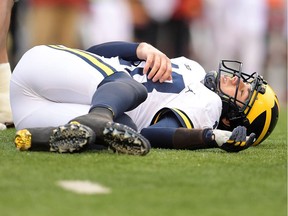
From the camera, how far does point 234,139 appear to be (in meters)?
4.06

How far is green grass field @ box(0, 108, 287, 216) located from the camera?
285cm

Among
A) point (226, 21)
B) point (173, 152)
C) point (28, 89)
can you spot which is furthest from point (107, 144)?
point (226, 21)

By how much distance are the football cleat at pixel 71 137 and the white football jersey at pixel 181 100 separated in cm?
70

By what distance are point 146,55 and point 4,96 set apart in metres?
1.50

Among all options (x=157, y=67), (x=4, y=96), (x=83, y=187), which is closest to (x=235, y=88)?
(x=157, y=67)

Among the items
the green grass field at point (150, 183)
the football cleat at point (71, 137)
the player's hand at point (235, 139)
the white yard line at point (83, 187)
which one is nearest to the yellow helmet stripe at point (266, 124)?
the green grass field at point (150, 183)

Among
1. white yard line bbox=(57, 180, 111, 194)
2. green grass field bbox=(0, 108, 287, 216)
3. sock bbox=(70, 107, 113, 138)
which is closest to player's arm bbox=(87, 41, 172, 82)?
green grass field bbox=(0, 108, 287, 216)

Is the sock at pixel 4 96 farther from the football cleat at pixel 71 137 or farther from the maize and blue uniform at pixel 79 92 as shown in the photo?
the football cleat at pixel 71 137

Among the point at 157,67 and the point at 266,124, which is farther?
the point at 266,124

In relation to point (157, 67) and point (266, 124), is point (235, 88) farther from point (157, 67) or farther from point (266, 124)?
point (157, 67)

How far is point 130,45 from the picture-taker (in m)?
4.66

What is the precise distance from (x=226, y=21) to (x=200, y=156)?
7.68 metres

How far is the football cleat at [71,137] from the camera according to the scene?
3.68 metres

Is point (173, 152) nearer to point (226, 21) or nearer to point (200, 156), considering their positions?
point (200, 156)
